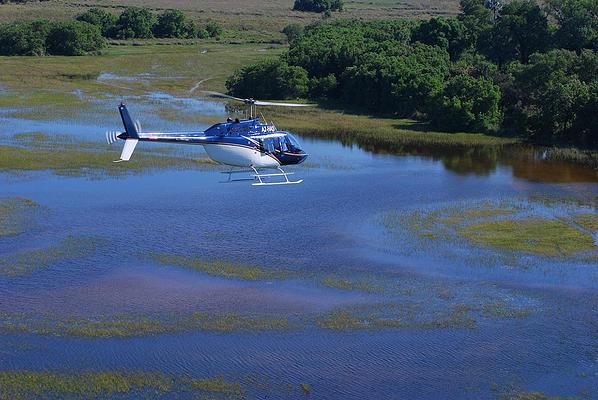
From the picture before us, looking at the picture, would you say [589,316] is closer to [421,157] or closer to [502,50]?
[421,157]

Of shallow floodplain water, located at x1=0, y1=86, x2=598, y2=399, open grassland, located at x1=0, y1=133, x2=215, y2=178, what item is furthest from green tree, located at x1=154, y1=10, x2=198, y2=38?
shallow floodplain water, located at x1=0, y1=86, x2=598, y2=399

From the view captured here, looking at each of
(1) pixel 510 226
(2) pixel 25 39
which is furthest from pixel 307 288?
(2) pixel 25 39

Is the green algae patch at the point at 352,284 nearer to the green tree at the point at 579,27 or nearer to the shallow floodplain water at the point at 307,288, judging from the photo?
the shallow floodplain water at the point at 307,288

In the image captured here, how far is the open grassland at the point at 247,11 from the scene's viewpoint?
5128 inches

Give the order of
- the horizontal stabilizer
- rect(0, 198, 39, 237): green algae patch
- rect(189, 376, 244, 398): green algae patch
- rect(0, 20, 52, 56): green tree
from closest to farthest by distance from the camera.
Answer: rect(189, 376, 244, 398): green algae patch → the horizontal stabilizer → rect(0, 198, 39, 237): green algae patch → rect(0, 20, 52, 56): green tree

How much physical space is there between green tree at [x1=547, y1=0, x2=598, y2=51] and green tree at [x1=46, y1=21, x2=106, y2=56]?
51846mm

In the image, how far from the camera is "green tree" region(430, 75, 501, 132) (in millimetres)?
63094

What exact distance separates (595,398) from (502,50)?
2273 inches

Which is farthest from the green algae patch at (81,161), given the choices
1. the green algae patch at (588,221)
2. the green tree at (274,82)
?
the green tree at (274,82)

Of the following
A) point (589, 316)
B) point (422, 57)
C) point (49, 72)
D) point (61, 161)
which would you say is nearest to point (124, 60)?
point (49, 72)

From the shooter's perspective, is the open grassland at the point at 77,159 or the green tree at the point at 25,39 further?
the green tree at the point at 25,39

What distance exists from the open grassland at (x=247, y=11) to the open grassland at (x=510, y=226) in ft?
268

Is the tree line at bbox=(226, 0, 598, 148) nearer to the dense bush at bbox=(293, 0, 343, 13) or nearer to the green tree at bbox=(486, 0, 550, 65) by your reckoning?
the green tree at bbox=(486, 0, 550, 65)

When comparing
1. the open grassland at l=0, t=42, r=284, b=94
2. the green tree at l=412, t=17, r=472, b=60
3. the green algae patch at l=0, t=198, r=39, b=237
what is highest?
the green tree at l=412, t=17, r=472, b=60
